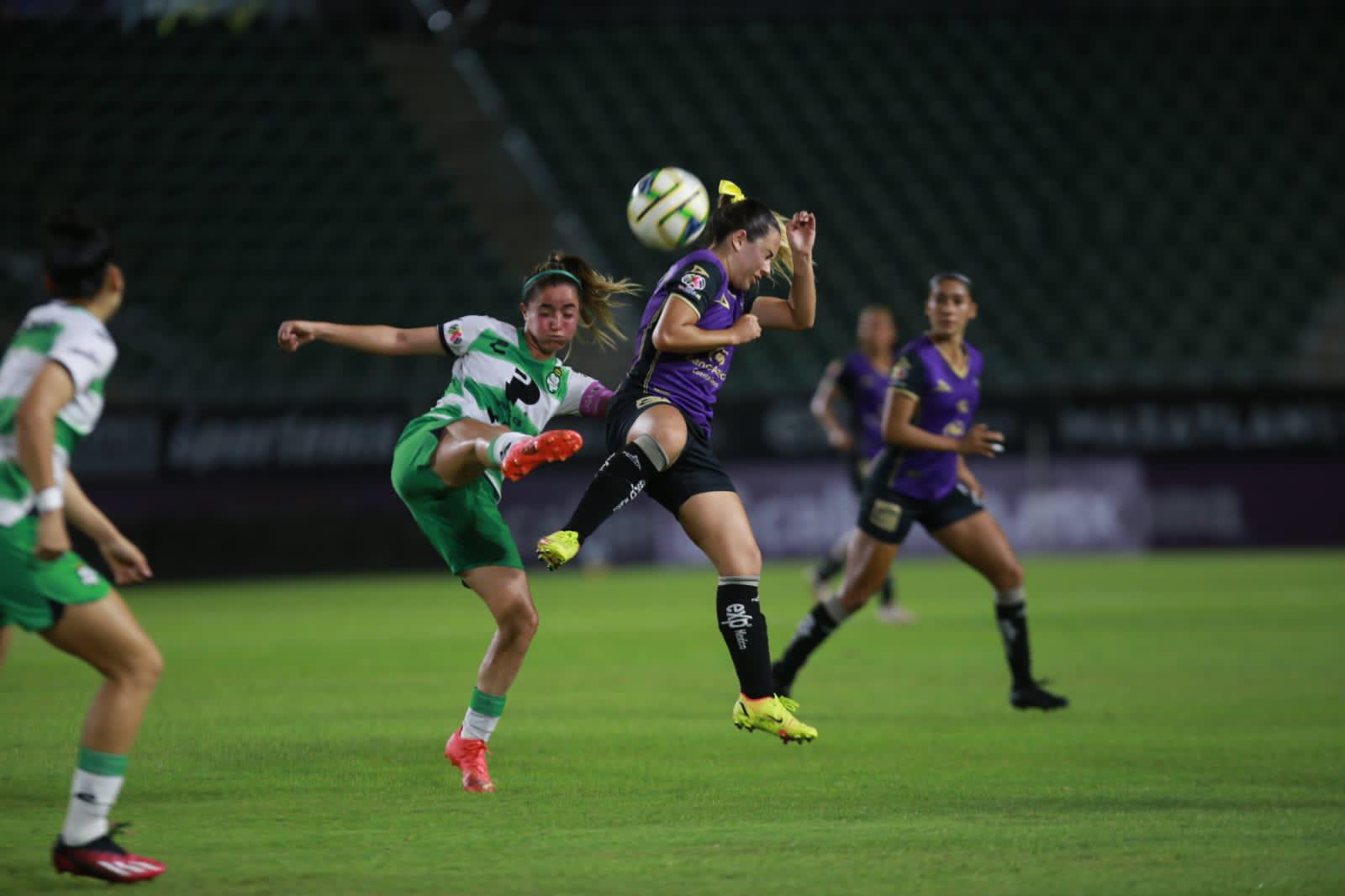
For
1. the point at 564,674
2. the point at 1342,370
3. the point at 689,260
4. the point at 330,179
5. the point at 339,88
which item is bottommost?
the point at 564,674

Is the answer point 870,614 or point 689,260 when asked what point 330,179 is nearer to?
point 870,614

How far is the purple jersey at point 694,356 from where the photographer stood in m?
6.82

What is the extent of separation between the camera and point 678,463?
22.4ft

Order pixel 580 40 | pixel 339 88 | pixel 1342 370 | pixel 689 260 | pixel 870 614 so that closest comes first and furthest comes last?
pixel 689 260 < pixel 870 614 < pixel 1342 370 < pixel 339 88 < pixel 580 40

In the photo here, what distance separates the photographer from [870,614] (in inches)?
642

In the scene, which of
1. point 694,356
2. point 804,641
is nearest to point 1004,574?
point 804,641

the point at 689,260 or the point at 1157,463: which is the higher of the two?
the point at 1157,463

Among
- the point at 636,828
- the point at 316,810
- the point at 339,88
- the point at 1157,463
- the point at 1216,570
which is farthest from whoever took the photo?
the point at 339,88

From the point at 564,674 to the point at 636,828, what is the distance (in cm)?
545

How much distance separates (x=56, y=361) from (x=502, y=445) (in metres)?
2.02

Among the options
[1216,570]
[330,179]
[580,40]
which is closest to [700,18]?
[580,40]

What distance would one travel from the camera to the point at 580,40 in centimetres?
3172

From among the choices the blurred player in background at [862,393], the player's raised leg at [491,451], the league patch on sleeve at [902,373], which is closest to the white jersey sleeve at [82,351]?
the player's raised leg at [491,451]

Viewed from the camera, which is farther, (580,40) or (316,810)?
(580,40)
